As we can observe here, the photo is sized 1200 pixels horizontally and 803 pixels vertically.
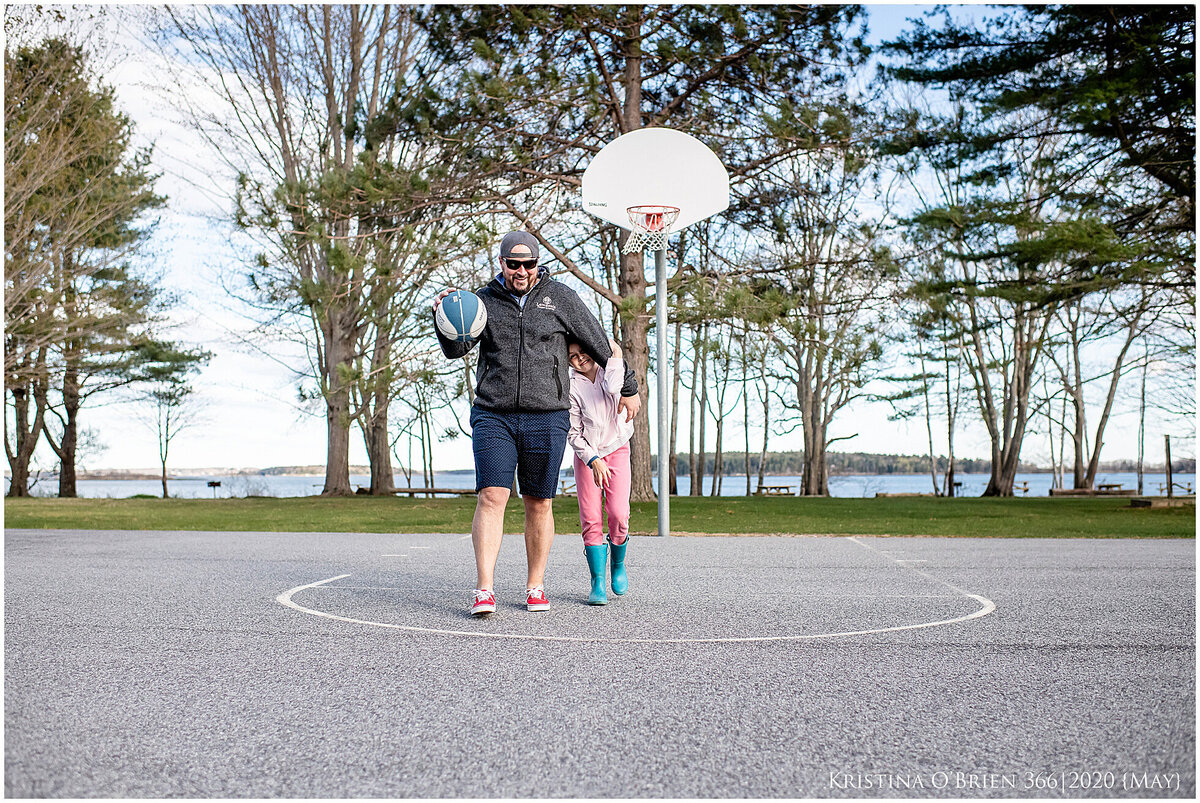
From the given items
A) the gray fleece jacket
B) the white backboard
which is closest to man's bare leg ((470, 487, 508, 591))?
the gray fleece jacket

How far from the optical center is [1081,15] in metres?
14.2

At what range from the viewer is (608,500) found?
4.97 metres

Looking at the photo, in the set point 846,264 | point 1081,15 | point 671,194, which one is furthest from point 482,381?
point 1081,15

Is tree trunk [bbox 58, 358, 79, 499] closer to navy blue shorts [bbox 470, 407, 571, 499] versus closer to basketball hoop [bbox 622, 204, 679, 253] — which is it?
basketball hoop [bbox 622, 204, 679, 253]

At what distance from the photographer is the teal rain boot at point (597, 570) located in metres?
4.99

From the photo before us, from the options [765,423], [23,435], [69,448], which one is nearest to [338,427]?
[69,448]

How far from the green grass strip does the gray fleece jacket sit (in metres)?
6.54

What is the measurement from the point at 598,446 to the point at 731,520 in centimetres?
858

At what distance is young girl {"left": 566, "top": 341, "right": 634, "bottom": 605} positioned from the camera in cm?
494

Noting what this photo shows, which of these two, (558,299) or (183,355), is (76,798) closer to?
(558,299)

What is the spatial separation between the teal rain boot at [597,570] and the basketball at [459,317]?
1.32 m

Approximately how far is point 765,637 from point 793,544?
5.21 m

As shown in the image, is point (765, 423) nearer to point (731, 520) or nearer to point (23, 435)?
point (731, 520)

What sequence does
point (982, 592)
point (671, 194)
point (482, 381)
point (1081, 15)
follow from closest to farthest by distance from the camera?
1. point (482, 381)
2. point (982, 592)
3. point (671, 194)
4. point (1081, 15)
